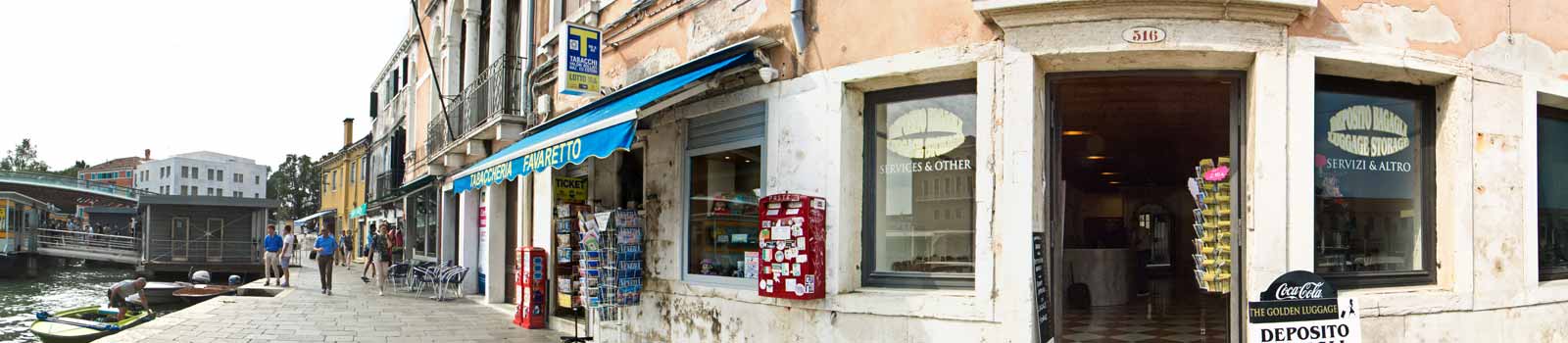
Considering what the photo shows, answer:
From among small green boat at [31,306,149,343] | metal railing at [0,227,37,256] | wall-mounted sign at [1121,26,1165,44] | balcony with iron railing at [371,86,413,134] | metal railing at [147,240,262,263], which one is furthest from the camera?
metal railing at [0,227,37,256]

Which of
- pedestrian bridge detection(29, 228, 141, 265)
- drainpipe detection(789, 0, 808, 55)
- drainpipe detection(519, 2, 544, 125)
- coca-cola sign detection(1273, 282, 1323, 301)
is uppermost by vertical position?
drainpipe detection(519, 2, 544, 125)

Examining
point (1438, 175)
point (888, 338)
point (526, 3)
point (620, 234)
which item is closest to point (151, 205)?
point (526, 3)

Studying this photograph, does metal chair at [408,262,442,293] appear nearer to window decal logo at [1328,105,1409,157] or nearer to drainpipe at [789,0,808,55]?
drainpipe at [789,0,808,55]

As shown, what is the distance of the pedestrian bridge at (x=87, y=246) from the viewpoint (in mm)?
41219

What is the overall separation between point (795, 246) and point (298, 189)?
104 meters

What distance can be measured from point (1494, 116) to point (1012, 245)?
320 centimetres

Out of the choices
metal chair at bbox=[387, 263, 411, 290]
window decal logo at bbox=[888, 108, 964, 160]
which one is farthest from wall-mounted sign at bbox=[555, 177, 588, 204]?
metal chair at bbox=[387, 263, 411, 290]

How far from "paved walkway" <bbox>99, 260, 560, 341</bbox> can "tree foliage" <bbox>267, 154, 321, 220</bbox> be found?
84586 mm

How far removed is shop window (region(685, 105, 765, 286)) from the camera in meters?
8.27

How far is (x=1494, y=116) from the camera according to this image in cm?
673

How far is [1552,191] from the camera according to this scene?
765 cm

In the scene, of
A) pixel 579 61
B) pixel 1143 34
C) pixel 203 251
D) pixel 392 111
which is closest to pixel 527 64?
pixel 579 61

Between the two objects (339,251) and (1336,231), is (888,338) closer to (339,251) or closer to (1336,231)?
(1336,231)

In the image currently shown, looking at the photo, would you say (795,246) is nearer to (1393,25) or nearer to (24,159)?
(1393,25)
